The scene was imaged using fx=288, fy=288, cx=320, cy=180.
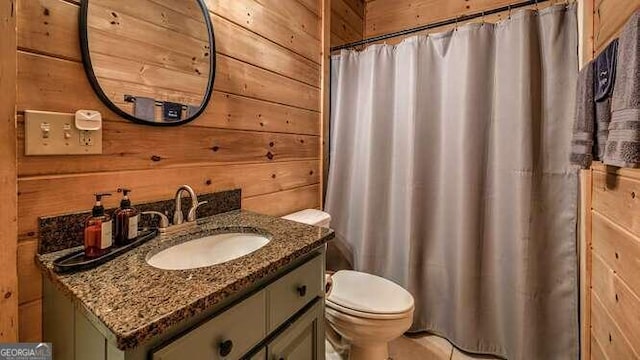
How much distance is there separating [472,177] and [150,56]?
1.59m

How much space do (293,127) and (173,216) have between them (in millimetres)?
907

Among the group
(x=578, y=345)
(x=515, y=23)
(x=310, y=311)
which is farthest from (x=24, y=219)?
(x=578, y=345)


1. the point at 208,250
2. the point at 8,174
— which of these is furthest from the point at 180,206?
the point at 8,174

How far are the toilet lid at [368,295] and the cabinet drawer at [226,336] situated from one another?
659 millimetres

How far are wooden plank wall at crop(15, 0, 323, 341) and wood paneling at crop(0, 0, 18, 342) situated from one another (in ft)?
0.11

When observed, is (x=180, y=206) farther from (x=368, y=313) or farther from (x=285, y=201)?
(x=368, y=313)

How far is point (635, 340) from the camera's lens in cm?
86

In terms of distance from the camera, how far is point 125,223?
2.82 ft

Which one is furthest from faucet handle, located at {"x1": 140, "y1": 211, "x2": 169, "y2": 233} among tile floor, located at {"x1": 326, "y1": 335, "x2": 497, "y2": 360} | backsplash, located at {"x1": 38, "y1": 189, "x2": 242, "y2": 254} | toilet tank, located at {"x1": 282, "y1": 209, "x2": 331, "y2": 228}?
tile floor, located at {"x1": 326, "y1": 335, "x2": 497, "y2": 360}

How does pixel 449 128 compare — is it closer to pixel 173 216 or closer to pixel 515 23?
pixel 515 23

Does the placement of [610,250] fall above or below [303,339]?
above

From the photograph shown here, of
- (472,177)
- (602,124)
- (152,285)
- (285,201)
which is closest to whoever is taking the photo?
(152,285)

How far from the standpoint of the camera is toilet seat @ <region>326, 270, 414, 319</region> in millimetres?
1283

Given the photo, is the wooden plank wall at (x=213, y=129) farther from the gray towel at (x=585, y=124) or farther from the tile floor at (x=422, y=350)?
the gray towel at (x=585, y=124)
